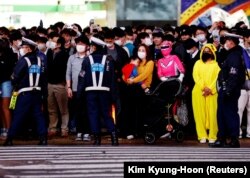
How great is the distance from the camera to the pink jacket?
55.1 ft

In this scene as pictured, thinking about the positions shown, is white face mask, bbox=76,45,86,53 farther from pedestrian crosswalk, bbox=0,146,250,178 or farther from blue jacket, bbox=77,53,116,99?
pedestrian crosswalk, bbox=0,146,250,178

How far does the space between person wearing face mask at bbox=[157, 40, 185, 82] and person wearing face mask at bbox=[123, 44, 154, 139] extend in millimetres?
198

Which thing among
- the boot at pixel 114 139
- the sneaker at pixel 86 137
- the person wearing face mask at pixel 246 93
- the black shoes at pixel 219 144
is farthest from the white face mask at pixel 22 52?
the person wearing face mask at pixel 246 93

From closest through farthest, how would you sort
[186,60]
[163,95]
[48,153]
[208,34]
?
[48,153]
[163,95]
[186,60]
[208,34]

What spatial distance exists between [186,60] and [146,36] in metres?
1.25

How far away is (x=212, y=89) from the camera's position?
16438mm

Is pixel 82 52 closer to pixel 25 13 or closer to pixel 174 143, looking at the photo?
pixel 174 143

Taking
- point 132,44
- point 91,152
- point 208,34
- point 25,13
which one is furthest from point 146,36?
point 25,13

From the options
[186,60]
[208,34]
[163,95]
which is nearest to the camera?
[163,95]

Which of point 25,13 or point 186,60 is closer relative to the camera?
point 186,60

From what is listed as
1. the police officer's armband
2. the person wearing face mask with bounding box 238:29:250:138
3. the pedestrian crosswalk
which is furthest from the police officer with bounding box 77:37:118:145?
the person wearing face mask with bounding box 238:29:250:138

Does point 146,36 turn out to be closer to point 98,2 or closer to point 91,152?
point 91,152

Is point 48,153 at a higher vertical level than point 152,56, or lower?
lower

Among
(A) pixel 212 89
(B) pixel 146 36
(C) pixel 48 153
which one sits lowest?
(C) pixel 48 153
